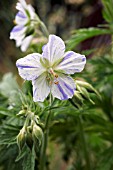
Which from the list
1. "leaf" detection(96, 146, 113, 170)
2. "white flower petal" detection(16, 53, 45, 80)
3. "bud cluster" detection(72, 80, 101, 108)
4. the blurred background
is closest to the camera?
"white flower petal" detection(16, 53, 45, 80)

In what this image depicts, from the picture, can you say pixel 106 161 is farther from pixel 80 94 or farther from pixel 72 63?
pixel 72 63

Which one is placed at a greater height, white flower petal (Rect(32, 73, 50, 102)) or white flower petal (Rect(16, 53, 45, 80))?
white flower petal (Rect(16, 53, 45, 80))

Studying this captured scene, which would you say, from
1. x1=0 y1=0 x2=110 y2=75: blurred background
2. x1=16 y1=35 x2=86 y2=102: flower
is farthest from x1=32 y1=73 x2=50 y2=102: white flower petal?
x1=0 y1=0 x2=110 y2=75: blurred background

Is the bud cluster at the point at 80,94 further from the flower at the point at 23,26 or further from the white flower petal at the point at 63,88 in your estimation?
the flower at the point at 23,26

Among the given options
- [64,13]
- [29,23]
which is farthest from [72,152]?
[64,13]

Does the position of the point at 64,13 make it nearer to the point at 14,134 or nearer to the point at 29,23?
the point at 29,23

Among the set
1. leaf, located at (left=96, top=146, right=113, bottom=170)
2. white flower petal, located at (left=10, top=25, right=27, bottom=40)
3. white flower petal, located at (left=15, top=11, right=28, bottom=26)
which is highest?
white flower petal, located at (left=15, top=11, right=28, bottom=26)

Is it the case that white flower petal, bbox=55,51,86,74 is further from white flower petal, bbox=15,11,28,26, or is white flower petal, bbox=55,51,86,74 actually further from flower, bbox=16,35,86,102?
white flower petal, bbox=15,11,28,26
